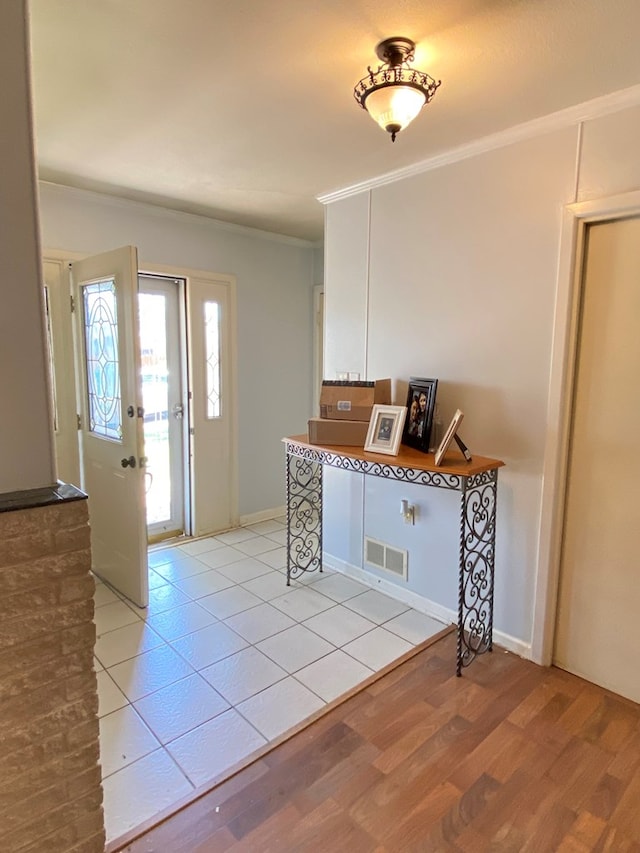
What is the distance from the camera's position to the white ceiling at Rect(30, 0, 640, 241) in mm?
1447

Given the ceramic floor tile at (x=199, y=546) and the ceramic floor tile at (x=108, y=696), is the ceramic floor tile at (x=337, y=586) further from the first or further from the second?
the ceramic floor tile at (x=108, y=696)

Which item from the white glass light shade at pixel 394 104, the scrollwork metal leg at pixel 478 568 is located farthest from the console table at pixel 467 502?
the white glass light shade at pixel 394 104

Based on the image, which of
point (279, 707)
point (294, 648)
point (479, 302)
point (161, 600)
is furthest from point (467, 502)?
point (161, 600)

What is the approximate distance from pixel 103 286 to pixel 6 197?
1820 mm

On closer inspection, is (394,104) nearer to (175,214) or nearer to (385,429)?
(385,429)

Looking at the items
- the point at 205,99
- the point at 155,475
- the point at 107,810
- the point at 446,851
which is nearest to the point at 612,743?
the point at 446,851

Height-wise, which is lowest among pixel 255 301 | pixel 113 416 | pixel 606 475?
pixel 606 475

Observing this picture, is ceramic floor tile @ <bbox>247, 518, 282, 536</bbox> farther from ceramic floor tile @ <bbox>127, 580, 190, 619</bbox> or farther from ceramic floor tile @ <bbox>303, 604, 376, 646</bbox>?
ceramic floor tile @ <bbox>303, 604, 376, 646</bbox>

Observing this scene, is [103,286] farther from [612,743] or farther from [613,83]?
[612,743]

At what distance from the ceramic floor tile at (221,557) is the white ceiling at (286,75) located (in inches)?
95.7

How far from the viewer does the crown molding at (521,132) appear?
6.19 feet

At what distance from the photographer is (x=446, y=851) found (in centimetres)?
149

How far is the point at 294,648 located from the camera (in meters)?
2.48

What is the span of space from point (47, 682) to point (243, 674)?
3.95 feet
